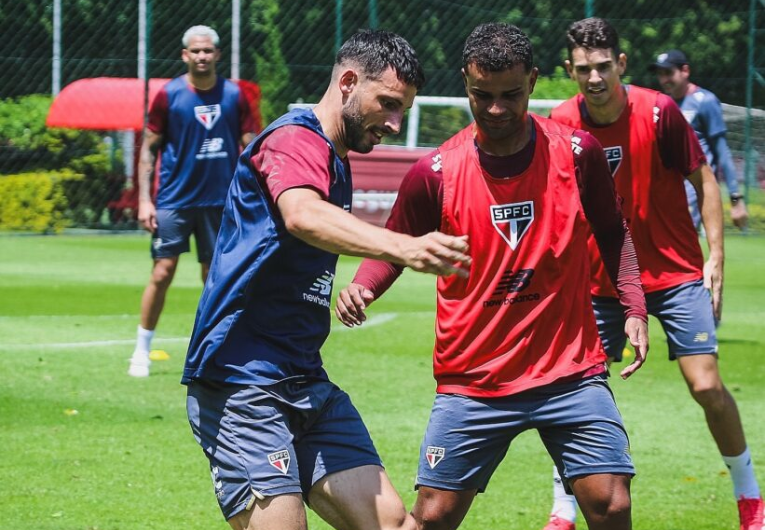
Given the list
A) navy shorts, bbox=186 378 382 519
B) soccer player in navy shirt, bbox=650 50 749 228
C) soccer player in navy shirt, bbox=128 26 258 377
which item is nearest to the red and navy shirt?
soccer player in navy shirt, bbox=128 26 258 377

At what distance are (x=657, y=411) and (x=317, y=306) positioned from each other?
195 inches

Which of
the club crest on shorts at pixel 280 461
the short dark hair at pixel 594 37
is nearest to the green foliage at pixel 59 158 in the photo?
the short dark hair at pixel 594 37

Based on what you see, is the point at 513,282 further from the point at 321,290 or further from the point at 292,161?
the point at 292,161

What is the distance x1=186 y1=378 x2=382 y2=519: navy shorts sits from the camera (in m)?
4.18

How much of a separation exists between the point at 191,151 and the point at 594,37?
15.1 feet

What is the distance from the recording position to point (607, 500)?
461 centimetres

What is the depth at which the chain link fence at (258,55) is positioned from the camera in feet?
68.2

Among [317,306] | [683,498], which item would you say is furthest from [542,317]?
[683,498]

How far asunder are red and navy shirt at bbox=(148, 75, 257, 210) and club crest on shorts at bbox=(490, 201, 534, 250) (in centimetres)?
563

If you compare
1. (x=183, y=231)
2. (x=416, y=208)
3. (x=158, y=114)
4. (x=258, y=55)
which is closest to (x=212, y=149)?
(x=158, y=114)

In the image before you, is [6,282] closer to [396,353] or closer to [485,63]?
[396,353]

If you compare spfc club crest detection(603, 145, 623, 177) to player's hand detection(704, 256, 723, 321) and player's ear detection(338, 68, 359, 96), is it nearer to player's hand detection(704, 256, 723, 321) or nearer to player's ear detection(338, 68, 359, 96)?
player's hand detection(704, 256, 723, 321)

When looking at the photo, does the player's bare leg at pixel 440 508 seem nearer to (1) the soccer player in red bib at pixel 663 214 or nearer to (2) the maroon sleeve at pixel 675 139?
(1) the soccer player in red bib at pixel 663 214

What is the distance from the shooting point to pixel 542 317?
478cm
